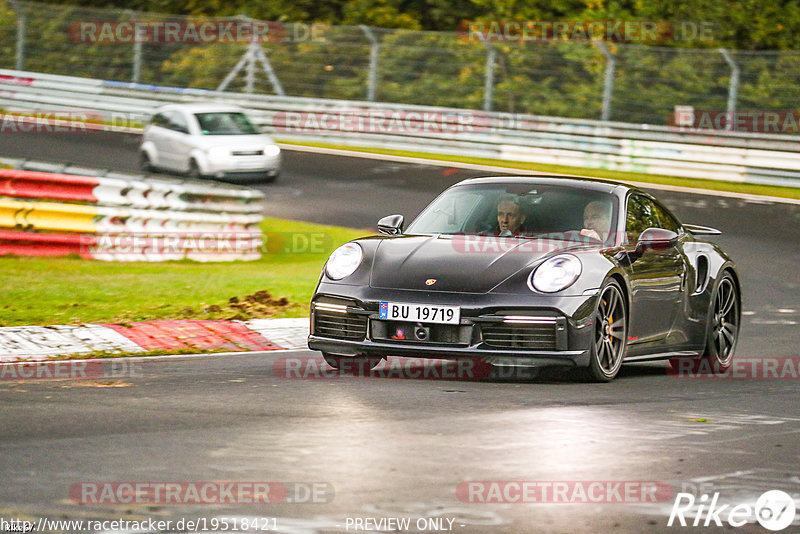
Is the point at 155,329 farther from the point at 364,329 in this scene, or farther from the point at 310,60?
the point at 310,60

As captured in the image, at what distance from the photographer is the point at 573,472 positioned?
18.8ft

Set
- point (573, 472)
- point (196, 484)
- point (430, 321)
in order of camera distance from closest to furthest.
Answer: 1. point (196, 484)
2. point (573, 472)
3. point (430, 321)

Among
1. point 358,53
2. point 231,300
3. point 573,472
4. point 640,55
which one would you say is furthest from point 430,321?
point 358,53

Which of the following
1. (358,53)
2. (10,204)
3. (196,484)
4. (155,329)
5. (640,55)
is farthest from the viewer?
(358,53)

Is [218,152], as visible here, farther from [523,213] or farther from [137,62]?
[523,213]

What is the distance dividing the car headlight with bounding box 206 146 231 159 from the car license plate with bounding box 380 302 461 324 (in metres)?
16.9

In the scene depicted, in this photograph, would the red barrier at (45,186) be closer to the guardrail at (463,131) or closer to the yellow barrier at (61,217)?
the yellow barrier at (61,217)

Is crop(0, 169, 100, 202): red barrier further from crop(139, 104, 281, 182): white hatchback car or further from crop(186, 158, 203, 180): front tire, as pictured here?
crop(186, 158, 203, 180): front tire

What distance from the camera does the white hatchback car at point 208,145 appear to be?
2480 centimetres

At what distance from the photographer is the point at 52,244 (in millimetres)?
15531

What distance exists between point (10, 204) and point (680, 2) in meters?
23.8

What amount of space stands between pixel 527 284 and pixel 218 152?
17.2 meters

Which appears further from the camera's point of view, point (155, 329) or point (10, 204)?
point (10, 204)

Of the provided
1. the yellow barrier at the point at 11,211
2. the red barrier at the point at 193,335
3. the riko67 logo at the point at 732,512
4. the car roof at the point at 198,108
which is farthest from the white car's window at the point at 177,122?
the riko67 logo at the point at 732,512
